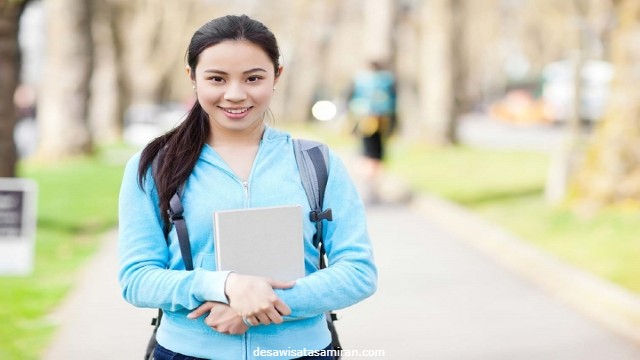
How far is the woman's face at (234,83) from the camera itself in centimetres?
267

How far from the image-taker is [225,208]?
267 centimetres

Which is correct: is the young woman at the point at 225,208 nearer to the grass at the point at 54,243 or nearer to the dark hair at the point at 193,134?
the dark hair at the point at 193,134

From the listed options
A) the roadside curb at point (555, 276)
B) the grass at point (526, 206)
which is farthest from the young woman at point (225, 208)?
the grass at point (526, 206)

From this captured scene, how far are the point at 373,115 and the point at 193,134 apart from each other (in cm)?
1181

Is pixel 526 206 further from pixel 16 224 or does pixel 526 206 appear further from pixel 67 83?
pixel 67 83

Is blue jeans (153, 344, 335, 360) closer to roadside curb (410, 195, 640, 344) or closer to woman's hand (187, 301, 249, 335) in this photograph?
woman's hand (187, 301, 249, 335)

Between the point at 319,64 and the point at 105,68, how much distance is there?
22.5 meters

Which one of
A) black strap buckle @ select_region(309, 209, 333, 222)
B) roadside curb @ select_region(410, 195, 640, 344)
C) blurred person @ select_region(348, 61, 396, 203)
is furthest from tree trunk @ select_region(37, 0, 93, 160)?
black strap buckle @ select_region(309, 209, 333, 222)

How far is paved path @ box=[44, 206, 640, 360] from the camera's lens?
636 cm

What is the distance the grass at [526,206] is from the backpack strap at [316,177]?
5.54m

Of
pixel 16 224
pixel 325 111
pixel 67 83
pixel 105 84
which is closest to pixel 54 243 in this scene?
pixel 16 224

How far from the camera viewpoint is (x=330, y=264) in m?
2.77

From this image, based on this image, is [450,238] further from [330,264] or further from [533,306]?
[330,264]

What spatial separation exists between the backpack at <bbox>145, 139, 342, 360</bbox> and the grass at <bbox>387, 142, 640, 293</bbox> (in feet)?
18.2
